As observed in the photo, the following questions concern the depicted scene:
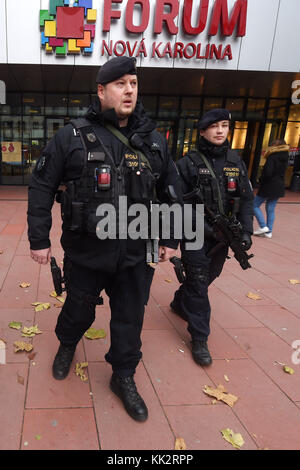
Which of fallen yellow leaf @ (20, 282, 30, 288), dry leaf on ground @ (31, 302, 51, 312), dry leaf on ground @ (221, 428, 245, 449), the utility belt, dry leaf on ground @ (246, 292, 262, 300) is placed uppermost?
the utility belt

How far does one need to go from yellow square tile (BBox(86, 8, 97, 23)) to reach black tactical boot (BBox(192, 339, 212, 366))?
8559 mm

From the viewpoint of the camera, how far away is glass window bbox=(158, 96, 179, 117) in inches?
495

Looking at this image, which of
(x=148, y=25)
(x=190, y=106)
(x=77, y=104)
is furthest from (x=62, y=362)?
(x=190, y=106)

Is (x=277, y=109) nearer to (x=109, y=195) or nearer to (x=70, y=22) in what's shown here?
(x=70, y=22)

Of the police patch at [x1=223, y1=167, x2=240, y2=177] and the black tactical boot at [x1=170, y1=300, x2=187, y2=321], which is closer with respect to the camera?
the police patch at [x1=223, y1=167, x2=240, y2=177]

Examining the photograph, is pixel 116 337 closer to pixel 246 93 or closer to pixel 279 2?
pixel 279 2

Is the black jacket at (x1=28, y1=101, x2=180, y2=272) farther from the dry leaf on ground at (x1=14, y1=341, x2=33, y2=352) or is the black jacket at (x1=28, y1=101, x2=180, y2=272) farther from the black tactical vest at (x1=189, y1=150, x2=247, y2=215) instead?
the dry leaf on ground at (x1=14, y1=341, x2=33, y2=352)

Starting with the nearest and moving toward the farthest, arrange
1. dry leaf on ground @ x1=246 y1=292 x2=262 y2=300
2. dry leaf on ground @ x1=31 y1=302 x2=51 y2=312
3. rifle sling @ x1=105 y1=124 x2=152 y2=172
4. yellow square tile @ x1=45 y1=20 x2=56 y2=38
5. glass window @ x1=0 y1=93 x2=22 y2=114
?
1. rifle sling @ x1=105 y1=124 x2=152 y2=172
2. dry leaf on ground @ x1=31 y1=302 x2=51 y2=312
3. dry leaf on ground @ x1=246 y1=292 x2=262 y2=300
4. yellow square tile @ x1=45 y1=20 x2=56 y2=38
5. glass window @ x1=0 y1=93 x2=22 y2=114

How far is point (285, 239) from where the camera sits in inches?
270

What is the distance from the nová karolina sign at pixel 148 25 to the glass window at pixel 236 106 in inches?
169

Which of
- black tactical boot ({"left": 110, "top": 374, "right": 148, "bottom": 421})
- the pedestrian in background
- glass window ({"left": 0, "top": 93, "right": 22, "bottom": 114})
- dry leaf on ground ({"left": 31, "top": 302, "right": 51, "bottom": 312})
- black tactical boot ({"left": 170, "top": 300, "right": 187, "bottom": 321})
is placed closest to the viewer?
black tactical boot ({"left": 110, "top": 374, "right": 148, "bottom": 421})

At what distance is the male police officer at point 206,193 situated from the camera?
2600 mm

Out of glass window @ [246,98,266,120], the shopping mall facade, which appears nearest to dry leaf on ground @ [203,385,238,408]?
the shopping mall facade

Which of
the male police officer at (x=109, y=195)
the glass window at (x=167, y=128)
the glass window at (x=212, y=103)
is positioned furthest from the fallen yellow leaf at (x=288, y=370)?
the glass window at (x=212, y=103)
